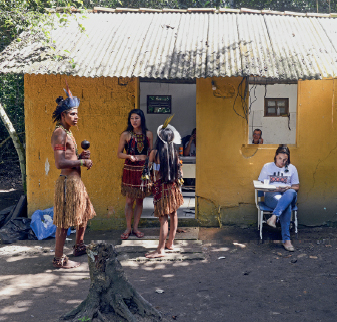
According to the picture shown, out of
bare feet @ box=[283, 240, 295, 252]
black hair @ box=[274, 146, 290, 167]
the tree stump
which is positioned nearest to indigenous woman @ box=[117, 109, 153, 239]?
black hair @ box=[274, 146, 290, 167]

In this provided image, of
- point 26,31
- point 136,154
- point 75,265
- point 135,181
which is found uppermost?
point 26,31

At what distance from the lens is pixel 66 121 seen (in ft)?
16.5

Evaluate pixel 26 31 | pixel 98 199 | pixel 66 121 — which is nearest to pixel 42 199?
pixel 98 199

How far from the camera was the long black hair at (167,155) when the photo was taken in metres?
5.26

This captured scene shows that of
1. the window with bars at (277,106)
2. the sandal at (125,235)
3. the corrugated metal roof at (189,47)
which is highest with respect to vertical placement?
the corrugated metal roof at (189,47)

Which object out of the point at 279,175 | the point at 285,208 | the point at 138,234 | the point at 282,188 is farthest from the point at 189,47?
the point at 138,234

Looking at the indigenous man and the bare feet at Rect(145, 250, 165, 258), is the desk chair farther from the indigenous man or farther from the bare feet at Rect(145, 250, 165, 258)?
the indigenous man

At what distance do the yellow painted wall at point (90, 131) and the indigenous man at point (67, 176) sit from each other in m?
1.57

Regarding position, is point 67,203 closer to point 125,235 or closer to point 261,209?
point 125,235

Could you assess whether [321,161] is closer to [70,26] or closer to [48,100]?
[48,100]

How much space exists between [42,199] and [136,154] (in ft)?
6.57

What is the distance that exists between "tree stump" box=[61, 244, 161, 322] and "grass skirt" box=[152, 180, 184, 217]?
1764mm

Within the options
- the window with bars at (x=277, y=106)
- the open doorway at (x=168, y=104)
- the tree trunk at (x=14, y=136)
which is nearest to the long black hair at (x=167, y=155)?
the tree trunk at (x=14, y=136)

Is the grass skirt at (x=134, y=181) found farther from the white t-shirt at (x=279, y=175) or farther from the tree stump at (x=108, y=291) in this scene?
the tree stump at (x=108, y=291)
